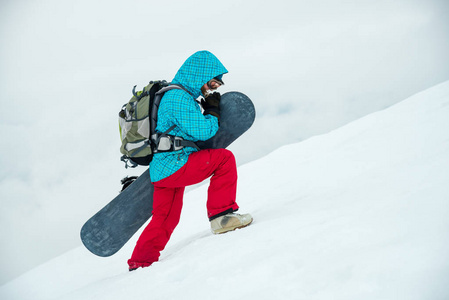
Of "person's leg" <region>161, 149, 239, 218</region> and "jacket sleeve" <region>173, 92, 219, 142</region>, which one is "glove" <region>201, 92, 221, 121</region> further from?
"person's leg" <region>161, 149, 239, 218</region>

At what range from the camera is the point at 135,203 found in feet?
13.3

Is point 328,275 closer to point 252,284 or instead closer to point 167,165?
point 252,284

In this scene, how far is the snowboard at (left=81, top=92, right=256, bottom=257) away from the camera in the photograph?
12.6 feet

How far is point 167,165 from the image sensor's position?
3.37 meters

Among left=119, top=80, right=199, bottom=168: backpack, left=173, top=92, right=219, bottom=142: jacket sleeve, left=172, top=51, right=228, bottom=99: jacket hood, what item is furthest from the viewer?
left=172, top=51, right=228, bottom=99: jacket hood

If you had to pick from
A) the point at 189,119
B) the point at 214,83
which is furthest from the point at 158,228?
A: the point at 214,83

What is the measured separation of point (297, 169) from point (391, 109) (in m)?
3.16

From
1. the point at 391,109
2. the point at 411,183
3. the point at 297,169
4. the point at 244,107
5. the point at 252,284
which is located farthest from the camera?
the point at 391,109

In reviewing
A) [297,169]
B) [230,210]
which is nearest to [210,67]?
[230,210]

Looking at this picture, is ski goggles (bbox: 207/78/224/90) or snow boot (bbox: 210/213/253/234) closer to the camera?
snow boot (bbox: 210/213/253/234)

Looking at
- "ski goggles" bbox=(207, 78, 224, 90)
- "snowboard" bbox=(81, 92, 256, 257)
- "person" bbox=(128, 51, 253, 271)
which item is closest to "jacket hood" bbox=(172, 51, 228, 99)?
"person" bbox=(128, 51, 253, 271)

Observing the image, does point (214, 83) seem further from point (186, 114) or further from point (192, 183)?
point (192, 183)

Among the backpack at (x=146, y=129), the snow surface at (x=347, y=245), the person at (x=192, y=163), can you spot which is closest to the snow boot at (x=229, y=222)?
the person at (x=192, y=163)

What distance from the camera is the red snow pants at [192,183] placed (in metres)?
3.44
